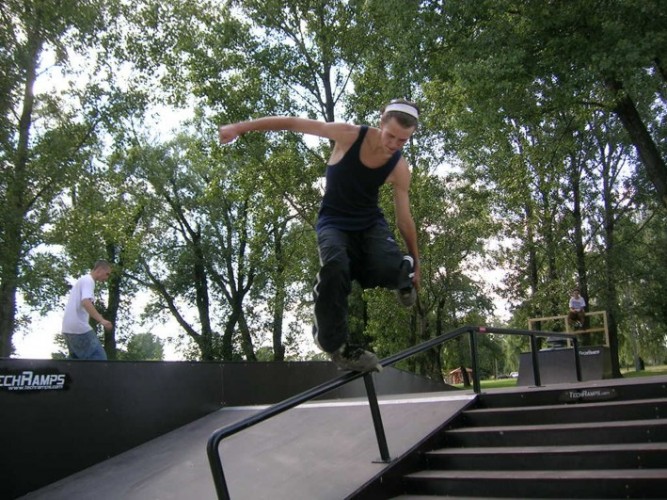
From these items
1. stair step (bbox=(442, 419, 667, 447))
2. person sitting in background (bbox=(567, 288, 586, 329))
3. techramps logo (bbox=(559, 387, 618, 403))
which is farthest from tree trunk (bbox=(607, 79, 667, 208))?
stair step (bbox=(442, 419, 667, 447))

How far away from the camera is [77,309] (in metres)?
6.95

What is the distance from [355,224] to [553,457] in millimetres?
2052

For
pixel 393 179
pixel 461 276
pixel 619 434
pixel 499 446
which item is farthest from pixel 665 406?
pixel 461 276

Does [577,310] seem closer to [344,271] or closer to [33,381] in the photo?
[33,381]

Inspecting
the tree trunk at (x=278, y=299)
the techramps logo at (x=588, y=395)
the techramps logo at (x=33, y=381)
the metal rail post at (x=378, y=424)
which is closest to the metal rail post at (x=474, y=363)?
the techramps logo at (x=588, y=395)

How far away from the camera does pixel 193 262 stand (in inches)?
1176

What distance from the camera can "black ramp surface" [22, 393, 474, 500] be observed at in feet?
13.8

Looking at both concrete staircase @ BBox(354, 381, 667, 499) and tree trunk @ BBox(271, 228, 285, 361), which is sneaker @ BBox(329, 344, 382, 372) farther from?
tree trunk @ BBox(271, 228, 285, 361)

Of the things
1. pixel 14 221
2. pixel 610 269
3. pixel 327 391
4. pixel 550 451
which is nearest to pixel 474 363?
pixel 550 451

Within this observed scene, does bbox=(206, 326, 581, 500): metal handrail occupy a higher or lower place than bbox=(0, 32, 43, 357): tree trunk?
lower

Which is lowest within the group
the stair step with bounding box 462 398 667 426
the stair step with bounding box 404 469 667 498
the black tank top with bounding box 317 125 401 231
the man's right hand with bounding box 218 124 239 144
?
the stair step with bounding box 404 469 667 498

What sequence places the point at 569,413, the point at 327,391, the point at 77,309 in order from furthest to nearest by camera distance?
the point at 77,309 → the point at 569,413 → the point at 327,391

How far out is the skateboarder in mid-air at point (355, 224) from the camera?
3.56 metres

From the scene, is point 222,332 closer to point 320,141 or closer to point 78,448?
point 320,141
